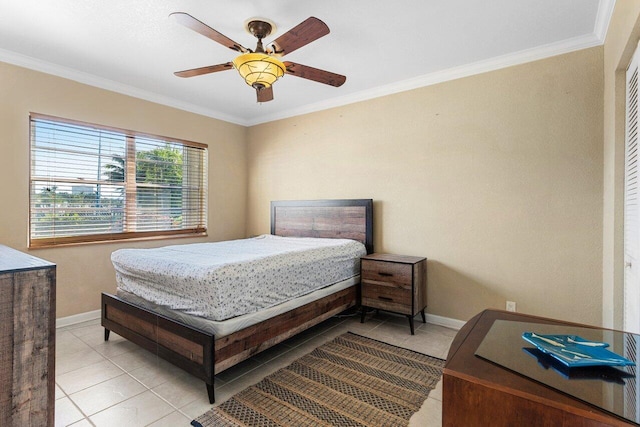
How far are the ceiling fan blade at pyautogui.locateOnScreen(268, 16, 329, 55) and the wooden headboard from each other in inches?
76.9

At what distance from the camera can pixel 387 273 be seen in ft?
10.2

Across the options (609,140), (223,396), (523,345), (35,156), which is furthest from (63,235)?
(609,140)

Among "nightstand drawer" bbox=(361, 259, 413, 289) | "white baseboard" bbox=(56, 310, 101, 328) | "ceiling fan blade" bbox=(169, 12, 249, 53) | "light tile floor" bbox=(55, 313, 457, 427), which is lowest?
"light tile floor" bbox=(55, 313, 457, 427)

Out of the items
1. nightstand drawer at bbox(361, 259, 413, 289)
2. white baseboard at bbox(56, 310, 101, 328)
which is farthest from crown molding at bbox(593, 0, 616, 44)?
white baseboard at bbox(56, 310, 101, 328)

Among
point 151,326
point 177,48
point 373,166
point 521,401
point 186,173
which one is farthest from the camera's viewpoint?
point 186,173

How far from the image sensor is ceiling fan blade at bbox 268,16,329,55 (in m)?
1.85

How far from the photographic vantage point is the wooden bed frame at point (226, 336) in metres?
1.97

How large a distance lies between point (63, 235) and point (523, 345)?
12.9ft

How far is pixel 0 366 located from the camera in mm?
1104

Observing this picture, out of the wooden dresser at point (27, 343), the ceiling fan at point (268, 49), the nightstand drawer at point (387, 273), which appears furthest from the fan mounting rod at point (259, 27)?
the nightstand drawer at point (387, 273)

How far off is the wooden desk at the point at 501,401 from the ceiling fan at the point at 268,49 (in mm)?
1826

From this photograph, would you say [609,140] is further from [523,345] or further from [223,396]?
[223,396]

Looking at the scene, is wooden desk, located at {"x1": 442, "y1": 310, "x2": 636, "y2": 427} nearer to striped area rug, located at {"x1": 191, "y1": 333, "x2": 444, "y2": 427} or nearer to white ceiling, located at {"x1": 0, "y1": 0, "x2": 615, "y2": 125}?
striped area rug, located at {"x1": 191, "y1": 333, "x2": 444, "y2": 427}

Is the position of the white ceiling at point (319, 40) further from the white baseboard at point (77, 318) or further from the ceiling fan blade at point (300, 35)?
the white baseboard at point (77, 318)
